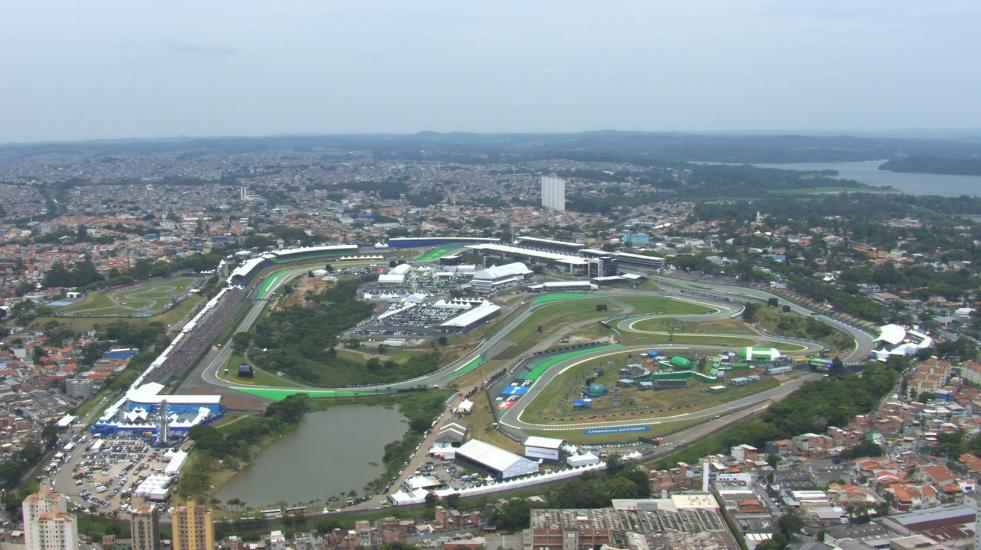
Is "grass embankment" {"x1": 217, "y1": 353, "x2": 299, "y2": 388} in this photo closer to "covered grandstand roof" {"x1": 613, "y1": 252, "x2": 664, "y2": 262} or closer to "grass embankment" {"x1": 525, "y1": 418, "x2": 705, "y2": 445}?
"grass embankment" {"x1": 525, "y1": 418, "x2": 705, "y2": 445}

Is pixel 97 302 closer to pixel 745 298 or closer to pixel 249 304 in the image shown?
pixel 249 304

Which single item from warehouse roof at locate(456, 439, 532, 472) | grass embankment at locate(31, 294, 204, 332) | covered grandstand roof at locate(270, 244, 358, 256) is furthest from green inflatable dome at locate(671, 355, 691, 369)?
covered grandstand roof at locate(270, 244, 358, 256)

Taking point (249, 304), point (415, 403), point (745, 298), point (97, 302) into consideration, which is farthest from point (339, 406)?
point (745, 298)

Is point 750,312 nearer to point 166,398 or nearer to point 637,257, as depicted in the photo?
point 637,257

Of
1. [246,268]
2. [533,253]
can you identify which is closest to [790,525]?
[533,253]

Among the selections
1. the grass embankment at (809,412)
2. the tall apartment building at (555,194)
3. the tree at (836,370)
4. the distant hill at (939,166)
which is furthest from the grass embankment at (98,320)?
the distant hill at (939,166)

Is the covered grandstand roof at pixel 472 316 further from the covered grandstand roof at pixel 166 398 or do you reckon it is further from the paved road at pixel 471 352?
the covered grandstand roof at pixel 166 398
